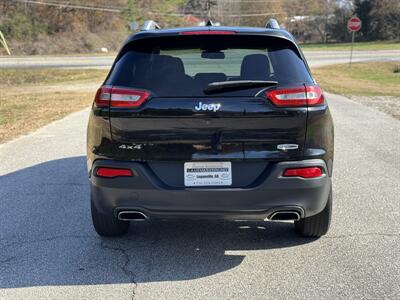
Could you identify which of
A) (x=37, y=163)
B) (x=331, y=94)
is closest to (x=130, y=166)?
(x=37, y=163)

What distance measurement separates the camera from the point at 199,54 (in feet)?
14.5

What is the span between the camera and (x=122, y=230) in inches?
192

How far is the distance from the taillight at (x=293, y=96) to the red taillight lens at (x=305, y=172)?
471mm

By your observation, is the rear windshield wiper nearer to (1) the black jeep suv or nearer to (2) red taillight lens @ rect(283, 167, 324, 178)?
(1) the black jeep suv

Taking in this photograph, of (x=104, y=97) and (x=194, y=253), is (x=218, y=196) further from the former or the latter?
(x=104, y=97)

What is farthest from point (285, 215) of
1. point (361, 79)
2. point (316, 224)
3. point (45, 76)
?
point (45, 76)

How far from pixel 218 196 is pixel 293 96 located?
901 millimetres

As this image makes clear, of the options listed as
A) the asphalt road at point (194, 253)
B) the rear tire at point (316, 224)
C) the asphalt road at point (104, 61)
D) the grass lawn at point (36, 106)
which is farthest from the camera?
the asphalt road at point (104, 61)

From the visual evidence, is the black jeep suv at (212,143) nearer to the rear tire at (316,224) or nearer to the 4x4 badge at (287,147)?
the 4x4 badge at (287,147)

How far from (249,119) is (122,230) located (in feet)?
5.60

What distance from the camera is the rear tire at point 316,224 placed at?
4.54 m

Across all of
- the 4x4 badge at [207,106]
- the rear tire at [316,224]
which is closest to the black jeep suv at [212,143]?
the 4x4 badge at [207,106]

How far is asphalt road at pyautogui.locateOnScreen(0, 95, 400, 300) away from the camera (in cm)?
382

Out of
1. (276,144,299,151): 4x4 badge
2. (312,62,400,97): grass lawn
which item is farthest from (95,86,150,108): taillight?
(312,62,400,97): grass lawn
